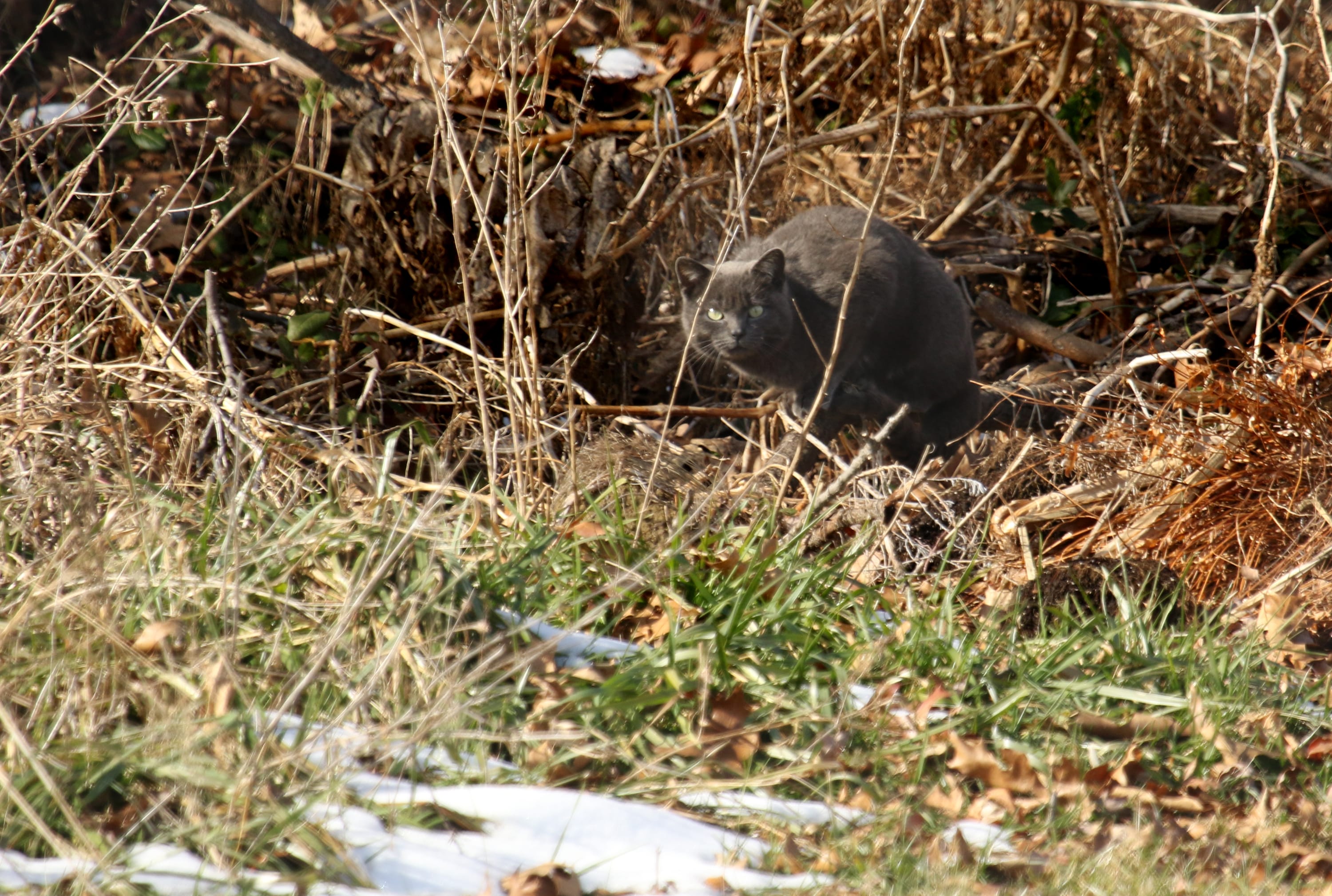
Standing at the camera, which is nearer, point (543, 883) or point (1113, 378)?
point (543, 883)

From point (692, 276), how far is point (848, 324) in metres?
0.66

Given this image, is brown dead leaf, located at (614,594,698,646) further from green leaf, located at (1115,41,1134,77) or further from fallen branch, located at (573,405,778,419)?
green leaf, located at (1115,41,1134,77)

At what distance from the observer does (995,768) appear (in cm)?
248

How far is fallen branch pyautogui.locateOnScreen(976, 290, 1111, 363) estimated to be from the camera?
537 cm

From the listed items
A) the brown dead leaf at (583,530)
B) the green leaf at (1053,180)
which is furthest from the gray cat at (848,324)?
the brown dead leaf at (583,530)

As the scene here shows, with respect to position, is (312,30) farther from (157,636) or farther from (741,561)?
(157,636)

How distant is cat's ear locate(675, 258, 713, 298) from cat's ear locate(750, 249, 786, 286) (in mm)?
206

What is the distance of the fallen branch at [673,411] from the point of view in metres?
4.23

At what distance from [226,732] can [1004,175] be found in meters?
5.26

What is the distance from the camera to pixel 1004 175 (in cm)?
620

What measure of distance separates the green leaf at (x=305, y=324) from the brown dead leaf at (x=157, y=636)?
2524mm

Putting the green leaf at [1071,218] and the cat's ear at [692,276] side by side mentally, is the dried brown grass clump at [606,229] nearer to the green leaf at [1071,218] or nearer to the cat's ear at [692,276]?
the green leaf at [1071,218]

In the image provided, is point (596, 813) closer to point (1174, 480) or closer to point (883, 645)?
point (883, 645)

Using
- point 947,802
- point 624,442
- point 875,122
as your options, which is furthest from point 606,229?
point 947,802
